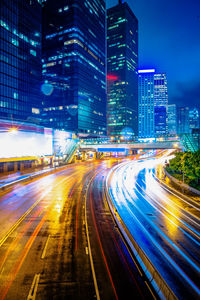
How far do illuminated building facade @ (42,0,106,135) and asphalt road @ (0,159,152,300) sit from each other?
111985 millimetres

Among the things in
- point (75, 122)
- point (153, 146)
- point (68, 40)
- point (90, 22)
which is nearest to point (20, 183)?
point (153, 146)

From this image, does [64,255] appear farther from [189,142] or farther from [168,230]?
[189,142]

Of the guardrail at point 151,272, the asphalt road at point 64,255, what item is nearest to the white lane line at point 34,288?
the asphalt road at point 64,255

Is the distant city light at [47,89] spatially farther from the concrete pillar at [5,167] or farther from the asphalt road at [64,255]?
the asphalt road at [64,255]

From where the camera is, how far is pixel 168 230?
54.3ft

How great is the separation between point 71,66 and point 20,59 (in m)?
45.9

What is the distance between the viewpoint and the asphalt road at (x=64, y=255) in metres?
9.39

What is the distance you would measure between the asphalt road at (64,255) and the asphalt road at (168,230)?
1886 millimetres

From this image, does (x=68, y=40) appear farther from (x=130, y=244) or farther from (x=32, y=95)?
(x=130, y=244)

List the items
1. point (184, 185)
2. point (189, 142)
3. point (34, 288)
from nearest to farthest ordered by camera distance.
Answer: point (34, 288)
point (184, 185)
point (189, 142)

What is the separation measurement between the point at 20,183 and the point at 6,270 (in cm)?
2581

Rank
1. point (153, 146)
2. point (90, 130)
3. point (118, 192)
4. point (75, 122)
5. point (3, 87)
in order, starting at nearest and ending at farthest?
1. point (118, 192)
2. point (153, 146)
3. point (3, 87)
4. point (75, 122)
5. point (90, 130)

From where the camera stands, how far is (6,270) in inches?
424

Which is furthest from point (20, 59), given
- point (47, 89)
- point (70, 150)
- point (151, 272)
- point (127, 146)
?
point (151, 272)
